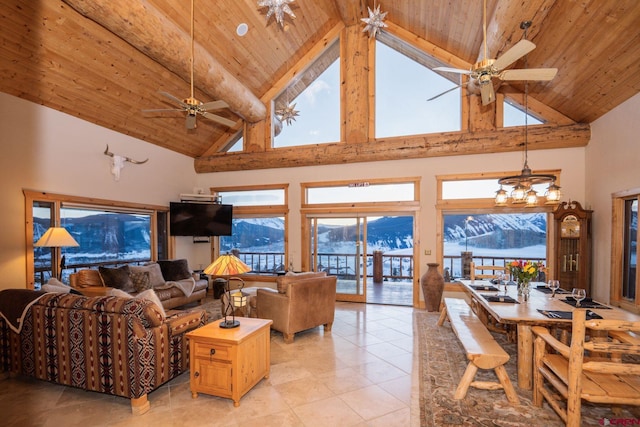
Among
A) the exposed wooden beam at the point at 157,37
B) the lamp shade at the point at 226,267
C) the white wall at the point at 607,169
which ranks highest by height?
the exposed wooden beam at the point at 157,37

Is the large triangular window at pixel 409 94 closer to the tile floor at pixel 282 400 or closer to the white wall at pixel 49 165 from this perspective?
the tile floor at pixel 282 400

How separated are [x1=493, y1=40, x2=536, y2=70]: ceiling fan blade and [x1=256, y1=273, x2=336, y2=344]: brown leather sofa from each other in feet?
11.0

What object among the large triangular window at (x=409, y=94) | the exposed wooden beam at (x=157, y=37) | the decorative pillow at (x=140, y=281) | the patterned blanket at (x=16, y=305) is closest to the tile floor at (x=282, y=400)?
the patterned blanket at (x=16, y=305)

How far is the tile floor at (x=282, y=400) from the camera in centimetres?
261

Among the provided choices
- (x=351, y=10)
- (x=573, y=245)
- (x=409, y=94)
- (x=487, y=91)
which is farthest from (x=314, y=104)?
(x=573, y=245)

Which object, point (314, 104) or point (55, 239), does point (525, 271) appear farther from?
point (55, 239)

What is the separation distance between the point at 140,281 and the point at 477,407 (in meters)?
5.23

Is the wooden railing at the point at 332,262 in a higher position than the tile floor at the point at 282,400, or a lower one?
higher

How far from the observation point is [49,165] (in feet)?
16.1

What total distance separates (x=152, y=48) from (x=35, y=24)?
4.36 feet

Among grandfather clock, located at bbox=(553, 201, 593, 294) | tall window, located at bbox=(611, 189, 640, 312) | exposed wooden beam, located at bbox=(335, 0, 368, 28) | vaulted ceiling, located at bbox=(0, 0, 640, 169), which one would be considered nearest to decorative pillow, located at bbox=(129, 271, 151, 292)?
vaulted ceiling, located at bbox=(0, 0, 640, 169)

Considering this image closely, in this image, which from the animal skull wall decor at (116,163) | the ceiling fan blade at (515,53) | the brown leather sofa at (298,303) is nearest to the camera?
the ceiling fan blade at (515,53)

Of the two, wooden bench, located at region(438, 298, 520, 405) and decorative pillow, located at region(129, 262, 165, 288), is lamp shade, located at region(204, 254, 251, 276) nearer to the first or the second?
wooden bench, located at region(438, 298, 520, 405)

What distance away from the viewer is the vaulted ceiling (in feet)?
12.3
